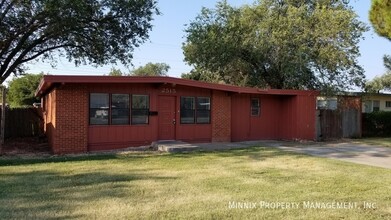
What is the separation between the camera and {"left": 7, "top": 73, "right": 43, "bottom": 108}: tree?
33.4m

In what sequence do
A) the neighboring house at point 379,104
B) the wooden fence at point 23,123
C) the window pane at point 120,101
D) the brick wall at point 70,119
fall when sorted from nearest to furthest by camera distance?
the brick wall at point 70,119 → the window pane at point 120,101 → the wooden fence at point 23,123 → the neighboring house at point 379,104

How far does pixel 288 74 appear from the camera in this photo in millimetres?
20031

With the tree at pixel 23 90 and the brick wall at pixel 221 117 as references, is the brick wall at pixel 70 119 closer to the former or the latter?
the brick wall at pixel 221 117

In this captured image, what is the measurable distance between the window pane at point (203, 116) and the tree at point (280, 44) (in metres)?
6.31

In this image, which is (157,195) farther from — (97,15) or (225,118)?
(97,15)

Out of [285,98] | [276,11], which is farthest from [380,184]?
[276,11]

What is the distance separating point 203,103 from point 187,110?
2.62 ft

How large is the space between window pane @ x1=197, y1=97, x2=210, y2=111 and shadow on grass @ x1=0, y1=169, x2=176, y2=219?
6.94m

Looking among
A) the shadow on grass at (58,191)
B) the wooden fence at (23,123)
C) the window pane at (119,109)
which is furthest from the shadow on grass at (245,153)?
the wooden fence at (23,123)

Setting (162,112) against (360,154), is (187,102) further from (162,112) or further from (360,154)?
(360,154)

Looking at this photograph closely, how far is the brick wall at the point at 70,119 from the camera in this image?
12.4 m

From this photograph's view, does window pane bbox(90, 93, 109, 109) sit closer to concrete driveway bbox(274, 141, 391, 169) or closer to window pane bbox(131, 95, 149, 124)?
window pane bbox(131, 95, 149, 124)

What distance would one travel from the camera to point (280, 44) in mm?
20172

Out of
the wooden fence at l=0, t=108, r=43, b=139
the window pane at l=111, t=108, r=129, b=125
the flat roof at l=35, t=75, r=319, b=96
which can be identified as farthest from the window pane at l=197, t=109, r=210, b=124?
the wooden fence at l=0, t=108, r=43, b=139
